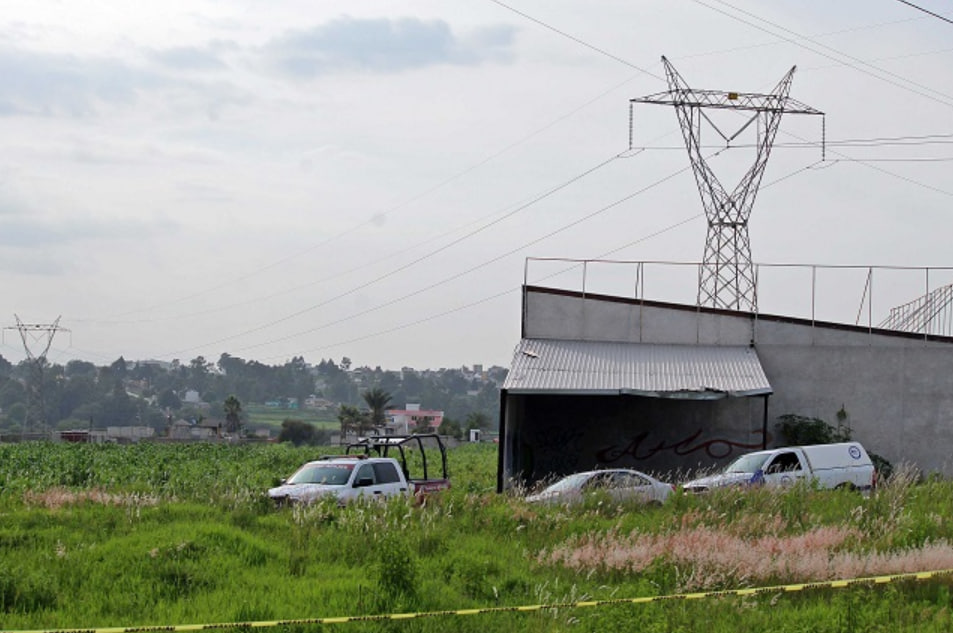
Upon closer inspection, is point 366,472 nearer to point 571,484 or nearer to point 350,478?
point 350,478

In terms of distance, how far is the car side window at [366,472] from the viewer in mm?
24938

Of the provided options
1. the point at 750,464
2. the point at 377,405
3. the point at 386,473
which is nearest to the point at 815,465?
the point at 750,464

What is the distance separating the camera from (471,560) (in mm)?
15422

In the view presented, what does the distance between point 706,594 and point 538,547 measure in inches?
160

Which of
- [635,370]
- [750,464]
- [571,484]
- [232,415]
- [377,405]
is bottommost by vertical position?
[571,484]

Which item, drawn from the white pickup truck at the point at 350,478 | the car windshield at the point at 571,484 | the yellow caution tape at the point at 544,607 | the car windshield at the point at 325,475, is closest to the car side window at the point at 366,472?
the white pickup truck at the point at 350,478

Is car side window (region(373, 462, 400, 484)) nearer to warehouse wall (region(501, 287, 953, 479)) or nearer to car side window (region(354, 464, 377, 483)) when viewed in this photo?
car side window (region(354, 464, 377, 483))

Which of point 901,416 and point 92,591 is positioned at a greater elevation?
point 901,416

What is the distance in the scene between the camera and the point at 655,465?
38.6 m

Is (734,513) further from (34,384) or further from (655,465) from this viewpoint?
(34,384)

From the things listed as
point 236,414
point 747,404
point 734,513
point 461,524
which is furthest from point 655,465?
point 236,414

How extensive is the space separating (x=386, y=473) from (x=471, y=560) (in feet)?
32.8

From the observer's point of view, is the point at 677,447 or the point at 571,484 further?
the point at 677,447

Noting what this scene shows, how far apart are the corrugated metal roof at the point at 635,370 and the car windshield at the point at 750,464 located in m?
4.71
